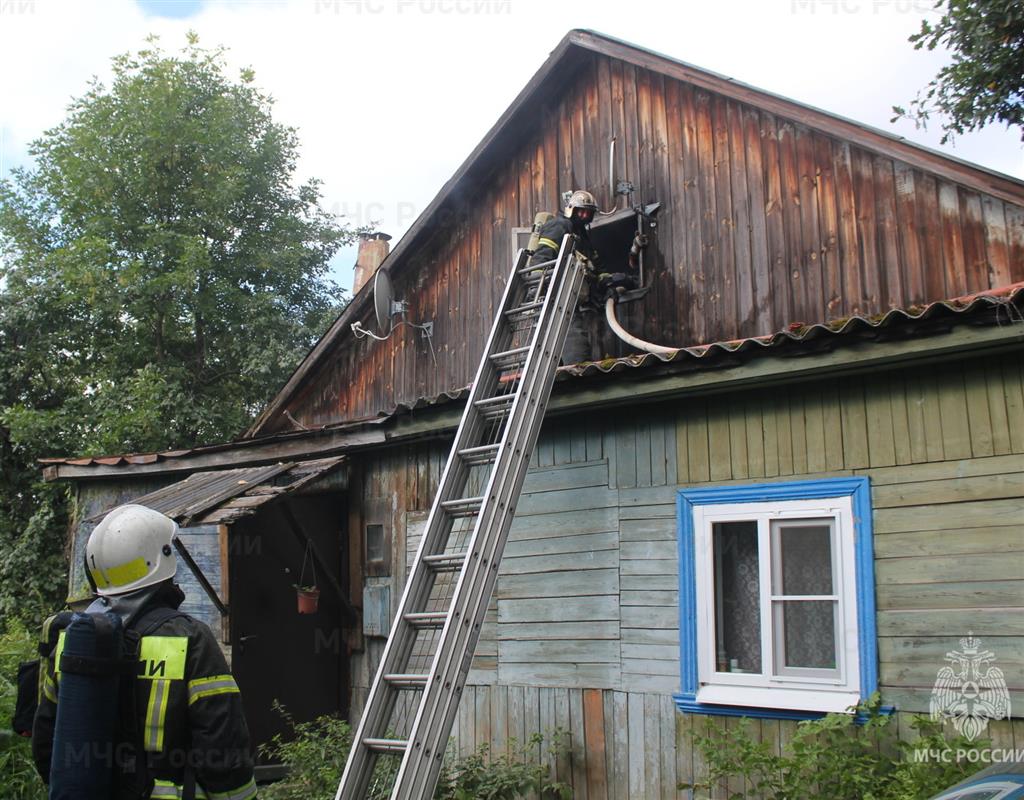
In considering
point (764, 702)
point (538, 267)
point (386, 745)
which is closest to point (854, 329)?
point (764, 702)

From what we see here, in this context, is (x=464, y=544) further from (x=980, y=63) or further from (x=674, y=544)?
(x=980, y=63)

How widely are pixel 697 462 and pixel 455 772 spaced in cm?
282

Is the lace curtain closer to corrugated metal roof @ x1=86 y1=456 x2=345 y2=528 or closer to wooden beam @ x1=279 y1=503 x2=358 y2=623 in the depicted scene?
corrugated metal roof @ x1=86 y1=456 x2=345 y2=528

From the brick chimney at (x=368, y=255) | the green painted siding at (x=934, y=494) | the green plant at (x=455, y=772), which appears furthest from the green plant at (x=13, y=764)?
the brick chimney at (x=368, y=255)

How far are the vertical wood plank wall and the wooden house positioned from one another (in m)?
0.02

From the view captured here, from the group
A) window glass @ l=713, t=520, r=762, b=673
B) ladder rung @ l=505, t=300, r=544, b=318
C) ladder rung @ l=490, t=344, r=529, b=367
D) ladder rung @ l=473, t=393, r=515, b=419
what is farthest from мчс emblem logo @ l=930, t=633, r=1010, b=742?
ladder rung @ l=505, t=300, r=544, b=318

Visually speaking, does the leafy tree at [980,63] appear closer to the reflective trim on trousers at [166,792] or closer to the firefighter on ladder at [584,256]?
the firefighter on ladder at [584,256]

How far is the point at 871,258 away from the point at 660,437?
6.42 ft

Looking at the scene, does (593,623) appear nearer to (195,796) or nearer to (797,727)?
(797,727)

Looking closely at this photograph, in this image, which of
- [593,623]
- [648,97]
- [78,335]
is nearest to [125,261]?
[78,335]

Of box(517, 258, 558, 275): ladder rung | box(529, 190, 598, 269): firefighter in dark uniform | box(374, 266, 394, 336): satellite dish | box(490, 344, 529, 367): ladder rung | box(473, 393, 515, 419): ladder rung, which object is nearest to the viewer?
box(473, 393, 515, 419): ladder rung

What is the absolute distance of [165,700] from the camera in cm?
355

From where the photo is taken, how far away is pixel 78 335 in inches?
912

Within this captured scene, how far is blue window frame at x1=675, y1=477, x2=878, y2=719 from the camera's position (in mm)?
5938
